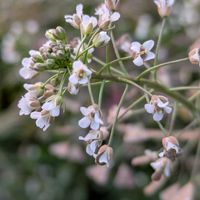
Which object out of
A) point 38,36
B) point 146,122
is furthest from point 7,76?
point 146,122

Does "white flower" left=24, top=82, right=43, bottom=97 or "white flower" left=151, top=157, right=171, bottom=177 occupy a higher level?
"white flower" left=24, top=82, right=43, bottom=97

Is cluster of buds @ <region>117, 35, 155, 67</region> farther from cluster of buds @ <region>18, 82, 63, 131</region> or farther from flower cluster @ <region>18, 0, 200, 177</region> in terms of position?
cluster of buds @ <region>18, 82, 63, 131</region>

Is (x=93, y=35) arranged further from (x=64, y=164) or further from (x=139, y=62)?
(x=64, y=164)

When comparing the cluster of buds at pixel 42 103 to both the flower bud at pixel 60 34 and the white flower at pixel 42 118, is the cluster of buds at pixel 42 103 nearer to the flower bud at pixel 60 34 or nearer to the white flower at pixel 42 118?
the white flower at pixel 42 118

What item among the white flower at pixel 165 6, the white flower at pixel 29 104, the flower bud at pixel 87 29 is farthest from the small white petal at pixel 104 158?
the white flower at pixel 165 6

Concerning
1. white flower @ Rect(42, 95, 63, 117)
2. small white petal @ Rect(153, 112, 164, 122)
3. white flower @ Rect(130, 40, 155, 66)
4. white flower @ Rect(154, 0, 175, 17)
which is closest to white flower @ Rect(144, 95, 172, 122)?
small white petal @ Rect(153, 112, 164, 122)

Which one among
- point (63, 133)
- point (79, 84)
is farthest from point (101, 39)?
point (63, 133)
